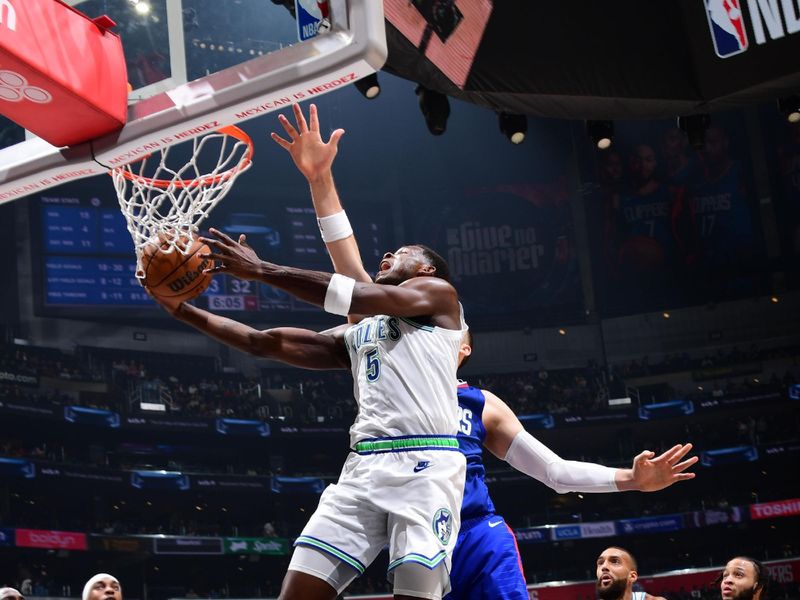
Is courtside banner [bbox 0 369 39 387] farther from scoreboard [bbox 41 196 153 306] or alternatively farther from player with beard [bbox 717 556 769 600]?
player with beard [bbox 717 556 769 600]

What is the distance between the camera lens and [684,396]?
2662 centimetres

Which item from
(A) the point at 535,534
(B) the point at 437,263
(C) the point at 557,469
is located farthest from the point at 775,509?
(B) the point at 437,263

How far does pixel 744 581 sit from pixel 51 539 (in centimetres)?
1764

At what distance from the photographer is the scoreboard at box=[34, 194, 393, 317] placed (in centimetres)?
2430

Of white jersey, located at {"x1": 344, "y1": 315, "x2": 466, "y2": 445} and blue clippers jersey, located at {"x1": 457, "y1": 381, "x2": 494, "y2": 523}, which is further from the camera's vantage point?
blue clippers jersey, located at {"x1": 457, "y1": 381, "x2": 494, "y2": 523}

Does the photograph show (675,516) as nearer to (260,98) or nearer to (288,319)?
(288,319)

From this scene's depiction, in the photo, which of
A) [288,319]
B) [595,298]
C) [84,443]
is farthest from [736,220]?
[84,443]

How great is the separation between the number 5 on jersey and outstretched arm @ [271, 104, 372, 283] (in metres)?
0.44

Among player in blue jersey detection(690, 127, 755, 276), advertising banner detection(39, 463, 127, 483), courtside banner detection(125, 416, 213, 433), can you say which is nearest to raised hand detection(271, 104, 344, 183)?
advertising banner detection(39, 463, 127, 483)

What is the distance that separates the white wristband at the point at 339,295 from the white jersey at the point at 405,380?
0.90ft

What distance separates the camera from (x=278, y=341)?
150 inches

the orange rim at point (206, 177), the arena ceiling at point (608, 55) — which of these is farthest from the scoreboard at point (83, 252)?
the orange rim at point (206, 177)

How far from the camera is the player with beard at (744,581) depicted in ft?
18.7

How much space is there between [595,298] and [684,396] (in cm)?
387
